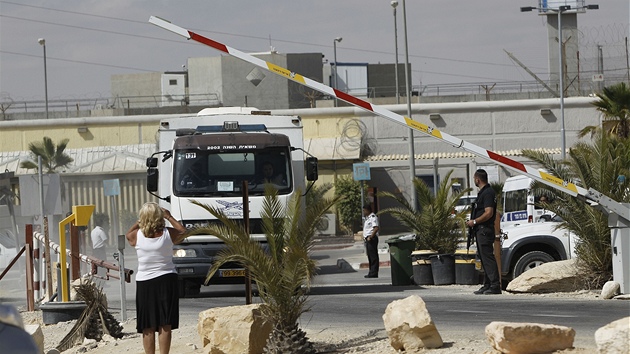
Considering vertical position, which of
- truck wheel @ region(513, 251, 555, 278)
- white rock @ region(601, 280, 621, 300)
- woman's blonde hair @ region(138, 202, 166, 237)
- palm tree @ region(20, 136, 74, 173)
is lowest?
white rock @ region(601, 280, 621, 300)

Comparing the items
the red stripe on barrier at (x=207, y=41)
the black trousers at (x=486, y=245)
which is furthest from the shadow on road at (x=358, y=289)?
the red stripe on barrier at (x=207, y=41)

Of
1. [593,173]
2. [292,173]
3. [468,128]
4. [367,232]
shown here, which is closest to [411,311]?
[593,173]

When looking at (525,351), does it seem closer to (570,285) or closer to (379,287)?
(570,285)

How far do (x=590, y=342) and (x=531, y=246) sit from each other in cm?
836

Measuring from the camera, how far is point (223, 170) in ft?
60.3

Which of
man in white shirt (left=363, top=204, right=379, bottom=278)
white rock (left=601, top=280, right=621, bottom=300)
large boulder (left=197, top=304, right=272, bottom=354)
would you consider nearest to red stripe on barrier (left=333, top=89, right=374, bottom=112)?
white rock (left=601, top=280, right=621, bottom=300)

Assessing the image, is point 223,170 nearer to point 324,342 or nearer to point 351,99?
point 351,99

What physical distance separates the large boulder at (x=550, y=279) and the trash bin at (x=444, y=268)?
2.30 m

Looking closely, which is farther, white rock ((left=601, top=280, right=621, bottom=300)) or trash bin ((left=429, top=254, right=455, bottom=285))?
trash bin ((left=429, top=254, right=455, bottom=285))

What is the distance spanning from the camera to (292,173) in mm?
18547

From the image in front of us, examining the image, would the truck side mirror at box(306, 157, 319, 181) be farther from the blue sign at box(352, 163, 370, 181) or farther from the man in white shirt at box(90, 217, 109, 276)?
the blue sign at box(352, 163, 370, 181)

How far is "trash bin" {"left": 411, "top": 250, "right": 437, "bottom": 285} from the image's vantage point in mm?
19594

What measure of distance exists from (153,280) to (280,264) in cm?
138

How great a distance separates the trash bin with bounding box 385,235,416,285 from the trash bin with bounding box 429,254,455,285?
37.7 inches
